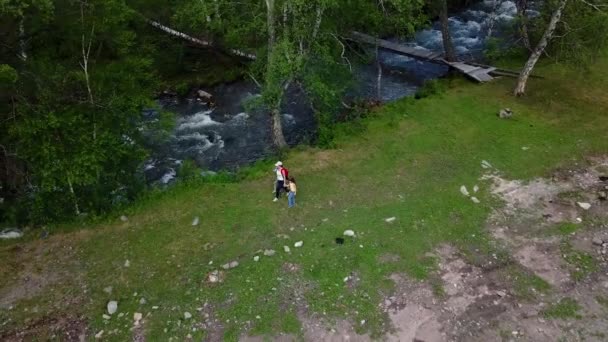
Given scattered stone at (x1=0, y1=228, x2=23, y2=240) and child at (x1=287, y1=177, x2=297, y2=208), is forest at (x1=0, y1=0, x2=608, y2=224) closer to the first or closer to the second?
scattered stone at (x1=0, y1=228, x2=23, y2=240)

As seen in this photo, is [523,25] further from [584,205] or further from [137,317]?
[137,317]

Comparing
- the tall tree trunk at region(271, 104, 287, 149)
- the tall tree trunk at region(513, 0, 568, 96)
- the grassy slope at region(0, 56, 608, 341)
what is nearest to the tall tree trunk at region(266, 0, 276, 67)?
the tall tree trunk at region(271, 104, 287, 149)

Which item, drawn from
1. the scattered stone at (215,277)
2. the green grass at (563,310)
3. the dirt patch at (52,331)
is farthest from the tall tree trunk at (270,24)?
the green grass at (563,310)

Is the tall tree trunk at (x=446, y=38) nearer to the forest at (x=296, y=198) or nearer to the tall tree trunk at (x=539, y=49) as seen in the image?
the forest at (x=296, y=198)

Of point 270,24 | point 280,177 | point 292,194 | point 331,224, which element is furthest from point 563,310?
point 270,24

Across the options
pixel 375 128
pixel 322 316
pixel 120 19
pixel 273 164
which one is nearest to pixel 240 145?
pixel 273 164
